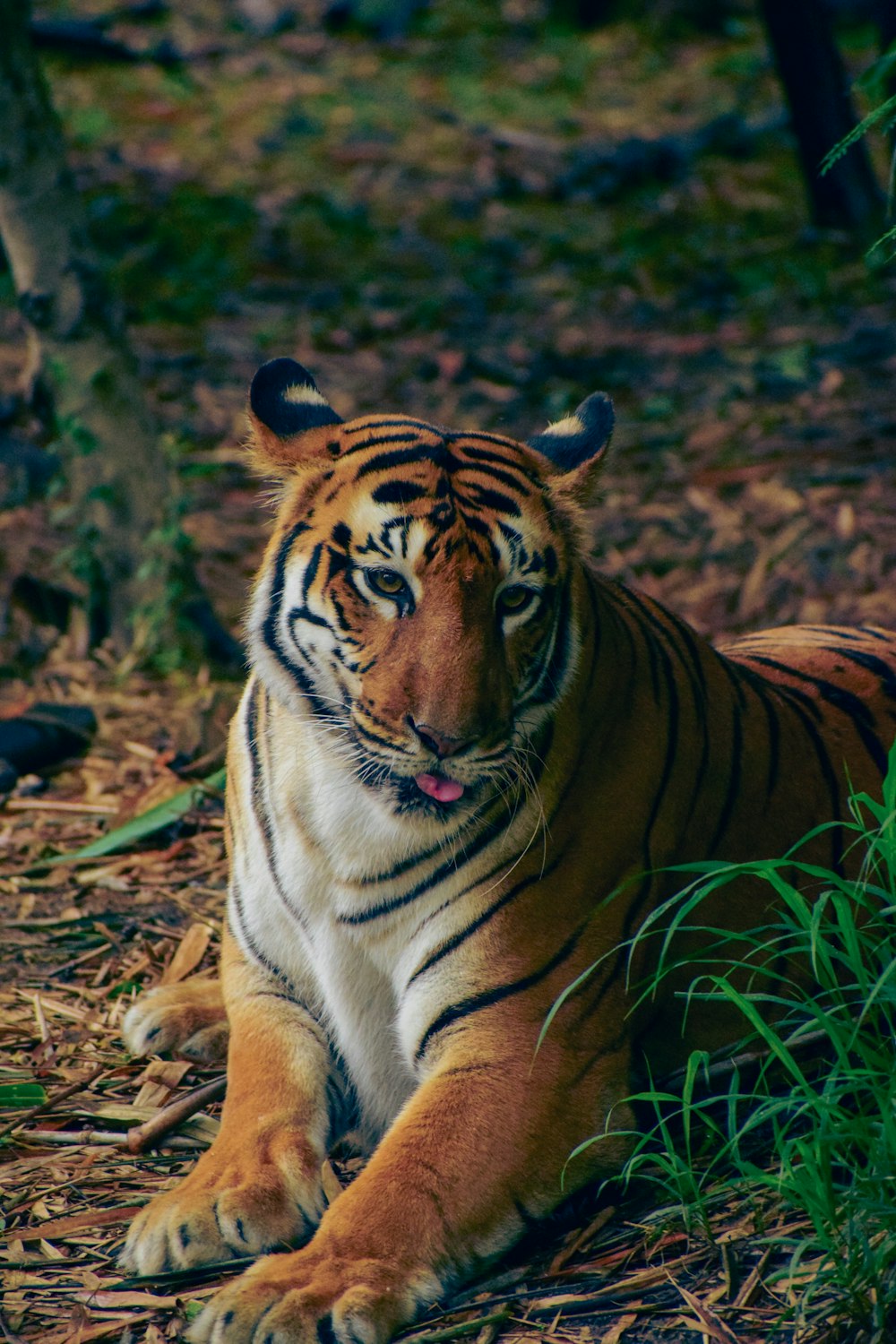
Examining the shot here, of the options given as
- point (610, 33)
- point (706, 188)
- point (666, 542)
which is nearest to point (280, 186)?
point (706, 188)

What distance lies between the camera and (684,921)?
3164 millimetres

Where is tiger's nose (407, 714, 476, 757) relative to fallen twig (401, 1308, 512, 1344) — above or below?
above

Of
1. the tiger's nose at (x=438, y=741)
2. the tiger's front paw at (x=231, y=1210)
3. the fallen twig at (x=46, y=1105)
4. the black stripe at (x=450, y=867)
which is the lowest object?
the tiger's front paw at (x=231, y=1210)

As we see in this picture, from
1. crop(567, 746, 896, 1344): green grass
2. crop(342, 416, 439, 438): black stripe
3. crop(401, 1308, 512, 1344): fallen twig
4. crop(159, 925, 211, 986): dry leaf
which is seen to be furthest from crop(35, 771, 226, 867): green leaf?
crop(401, 1308, 512, 1344): fallen twig

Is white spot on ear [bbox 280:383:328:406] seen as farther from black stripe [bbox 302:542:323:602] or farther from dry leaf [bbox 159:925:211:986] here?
dry leaf [bbox 159:925:211:986]

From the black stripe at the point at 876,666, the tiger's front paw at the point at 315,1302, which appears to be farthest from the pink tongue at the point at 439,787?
the black stripe at the point at 876,666

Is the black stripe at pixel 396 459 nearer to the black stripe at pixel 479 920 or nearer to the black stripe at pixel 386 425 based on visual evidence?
the black stripe at pixel 386 425

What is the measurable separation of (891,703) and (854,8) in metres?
9.86

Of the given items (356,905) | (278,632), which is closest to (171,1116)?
(356,905)

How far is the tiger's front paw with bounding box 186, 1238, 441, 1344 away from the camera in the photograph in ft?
7.96

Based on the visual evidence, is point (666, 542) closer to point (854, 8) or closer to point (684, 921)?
point (684, 921)

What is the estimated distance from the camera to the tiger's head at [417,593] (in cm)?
272

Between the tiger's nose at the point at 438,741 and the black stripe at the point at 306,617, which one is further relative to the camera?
the black stripe at the point at 306,617

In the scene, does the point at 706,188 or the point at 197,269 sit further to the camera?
the point at 706,188
